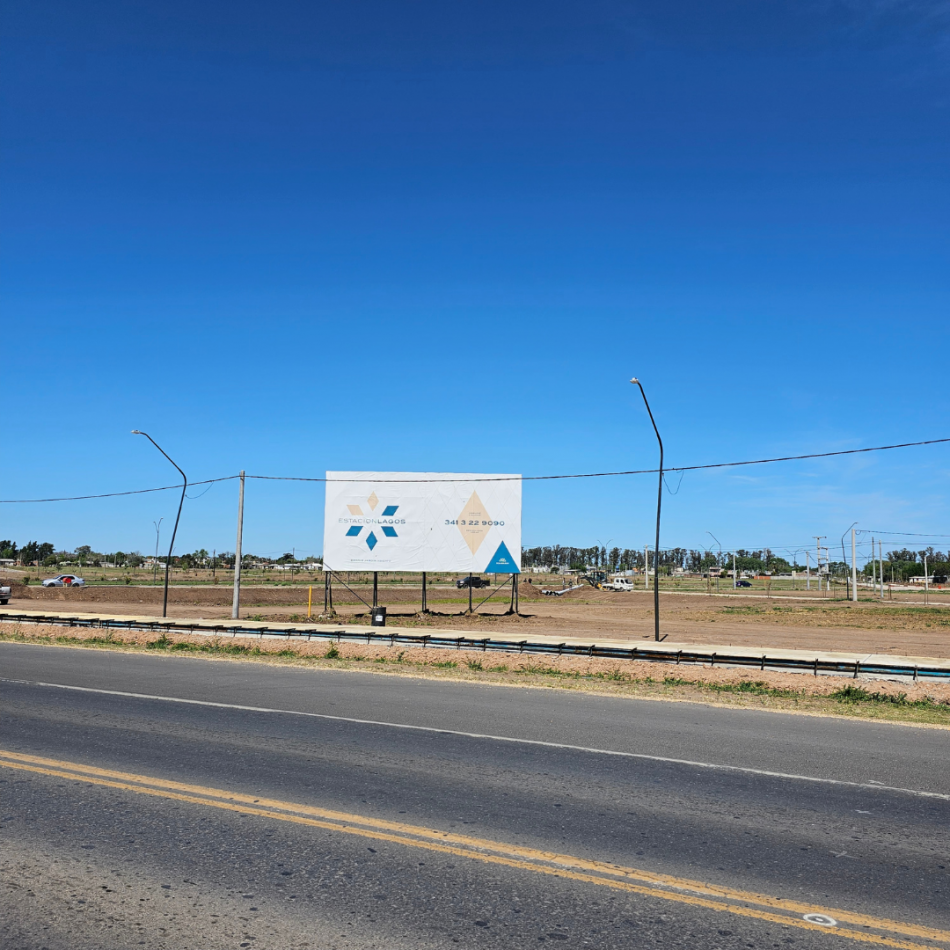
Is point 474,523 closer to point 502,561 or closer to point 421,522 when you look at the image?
point 502,561

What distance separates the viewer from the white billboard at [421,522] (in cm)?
3712

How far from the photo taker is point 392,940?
14.2 feet

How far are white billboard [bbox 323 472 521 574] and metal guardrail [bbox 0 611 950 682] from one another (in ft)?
32.3

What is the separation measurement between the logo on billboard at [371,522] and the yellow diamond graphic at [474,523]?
9.34ft

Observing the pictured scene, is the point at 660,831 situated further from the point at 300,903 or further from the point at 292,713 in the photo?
the point at 292,713

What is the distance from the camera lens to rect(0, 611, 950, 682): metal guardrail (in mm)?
16250

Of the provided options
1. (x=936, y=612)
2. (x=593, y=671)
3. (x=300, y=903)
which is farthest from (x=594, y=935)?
(x=936, y=612)

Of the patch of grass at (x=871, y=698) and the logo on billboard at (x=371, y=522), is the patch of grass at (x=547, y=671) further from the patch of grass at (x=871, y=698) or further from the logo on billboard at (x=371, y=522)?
the logo on billboard at (x=371, y=522)

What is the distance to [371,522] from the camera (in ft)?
122

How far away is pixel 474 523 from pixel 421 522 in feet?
8.07

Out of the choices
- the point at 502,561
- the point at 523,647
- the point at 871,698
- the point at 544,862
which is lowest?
the point at 871,698

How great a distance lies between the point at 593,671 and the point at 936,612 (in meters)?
43.8

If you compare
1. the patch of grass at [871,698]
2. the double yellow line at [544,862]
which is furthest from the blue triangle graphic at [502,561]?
the double yellow line at [544,862]

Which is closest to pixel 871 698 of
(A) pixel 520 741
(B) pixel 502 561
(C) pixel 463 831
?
(A) pixel 520 741
